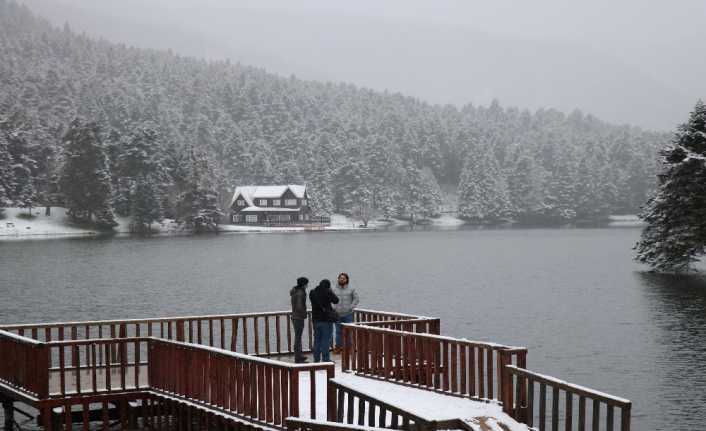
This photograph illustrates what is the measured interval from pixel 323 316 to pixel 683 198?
50552 millimetres

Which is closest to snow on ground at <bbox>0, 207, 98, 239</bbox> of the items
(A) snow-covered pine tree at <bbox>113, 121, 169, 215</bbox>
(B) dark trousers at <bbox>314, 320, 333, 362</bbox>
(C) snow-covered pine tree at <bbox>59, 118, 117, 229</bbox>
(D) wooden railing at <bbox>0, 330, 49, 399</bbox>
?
(C) snow-covered pine tree at <bbox>59, 118, 117, 229</bbox>

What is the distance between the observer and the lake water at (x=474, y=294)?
1195 inches

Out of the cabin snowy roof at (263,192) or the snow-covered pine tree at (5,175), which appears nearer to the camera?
the snow-covered pine tree at (5,175)

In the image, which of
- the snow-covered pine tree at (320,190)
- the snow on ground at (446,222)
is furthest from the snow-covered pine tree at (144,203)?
the snow on ground at (446,222)

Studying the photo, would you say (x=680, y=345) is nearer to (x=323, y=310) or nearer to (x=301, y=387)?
(x=323, y=310)

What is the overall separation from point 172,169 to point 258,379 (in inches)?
5371

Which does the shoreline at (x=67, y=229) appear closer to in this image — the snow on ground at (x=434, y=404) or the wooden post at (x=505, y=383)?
the snow on ground at (x=434, y=404)

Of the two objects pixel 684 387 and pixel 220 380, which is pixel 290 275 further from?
pixel 220 380

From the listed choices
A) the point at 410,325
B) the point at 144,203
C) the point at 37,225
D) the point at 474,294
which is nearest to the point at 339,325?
the point at 410,325

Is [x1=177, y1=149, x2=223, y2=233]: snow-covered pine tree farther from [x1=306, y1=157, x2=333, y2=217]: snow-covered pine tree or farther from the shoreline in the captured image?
[x1=306, y1=157, x2=333, y2=217]: snow-covered pine tree

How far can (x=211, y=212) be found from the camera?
147 meters

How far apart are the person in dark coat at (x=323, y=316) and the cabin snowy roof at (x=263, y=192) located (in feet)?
513

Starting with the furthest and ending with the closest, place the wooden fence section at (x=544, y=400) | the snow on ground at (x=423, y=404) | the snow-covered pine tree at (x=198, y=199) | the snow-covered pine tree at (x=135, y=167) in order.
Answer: the snow-covered pine tree at (x=198, y=199), the snow-covered pine tree at (x=135, y=167), the snow on ground at (x=423, y=404), the wooden fence section at (x=544, y=400)

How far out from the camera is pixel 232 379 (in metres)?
15.7
